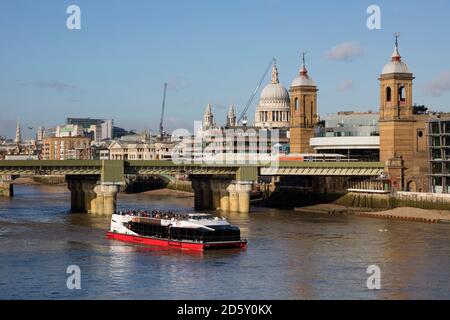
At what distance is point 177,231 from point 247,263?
39.4 feet

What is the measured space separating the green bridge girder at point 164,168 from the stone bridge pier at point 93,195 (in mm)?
1227

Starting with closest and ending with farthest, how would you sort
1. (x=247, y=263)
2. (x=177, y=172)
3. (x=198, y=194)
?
(x=247, y=263)
(x=177, y=172)
(x=198, y=194)

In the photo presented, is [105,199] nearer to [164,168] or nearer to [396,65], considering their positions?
[164,168]

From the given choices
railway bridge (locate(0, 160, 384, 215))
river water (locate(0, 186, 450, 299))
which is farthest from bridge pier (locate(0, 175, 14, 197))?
river water (locate(0, 186, 450, 299))

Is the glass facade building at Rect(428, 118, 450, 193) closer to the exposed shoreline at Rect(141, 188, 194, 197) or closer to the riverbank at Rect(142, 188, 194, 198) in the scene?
the riverbank at Rect(142, 188, 194, 198)

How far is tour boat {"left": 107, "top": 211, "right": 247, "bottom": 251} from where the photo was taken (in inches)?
2968

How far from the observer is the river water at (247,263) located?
184 ft

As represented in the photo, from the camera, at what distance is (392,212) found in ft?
353

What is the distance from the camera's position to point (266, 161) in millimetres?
123562

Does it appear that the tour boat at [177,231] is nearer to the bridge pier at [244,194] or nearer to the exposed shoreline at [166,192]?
the bridge pier at [244,194]

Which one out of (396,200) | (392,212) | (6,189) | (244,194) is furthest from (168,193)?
(392,212)
